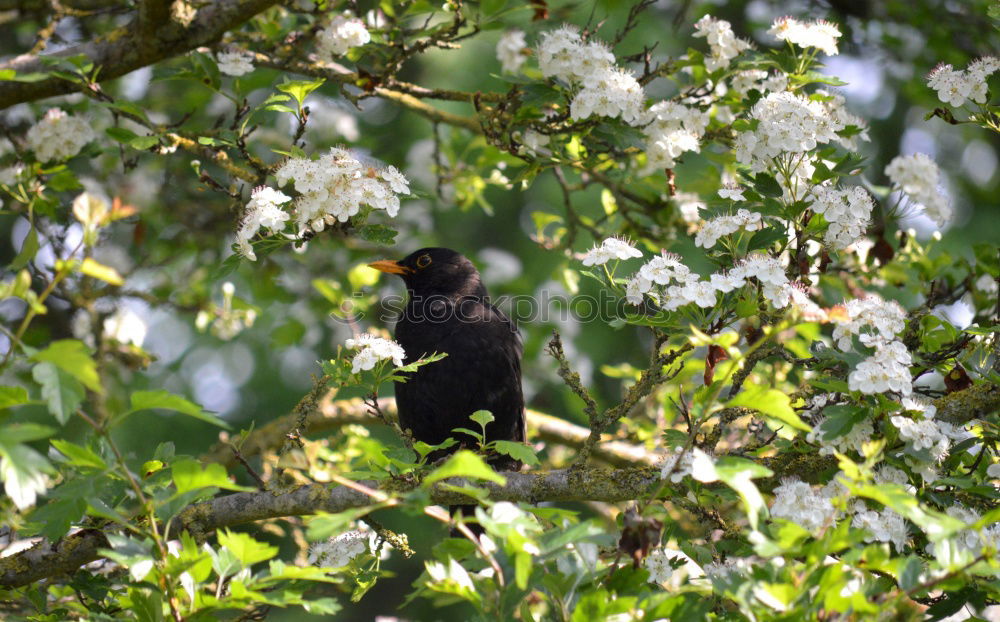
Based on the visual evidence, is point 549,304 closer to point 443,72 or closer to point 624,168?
point 443,72

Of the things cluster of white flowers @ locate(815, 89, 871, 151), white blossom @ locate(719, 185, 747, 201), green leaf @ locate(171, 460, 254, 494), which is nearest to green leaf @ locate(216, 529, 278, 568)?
green leaf @ locate(171, 460, 254, 494)

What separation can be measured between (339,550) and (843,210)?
5.86ft

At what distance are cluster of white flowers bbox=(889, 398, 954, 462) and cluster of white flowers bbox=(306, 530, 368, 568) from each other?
62.2 inches

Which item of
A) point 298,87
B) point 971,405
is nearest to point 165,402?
point 298,87

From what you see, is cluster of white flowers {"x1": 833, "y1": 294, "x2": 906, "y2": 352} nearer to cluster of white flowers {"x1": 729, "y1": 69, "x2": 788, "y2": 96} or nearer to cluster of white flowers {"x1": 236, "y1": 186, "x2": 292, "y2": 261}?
cluster of white flowers {"x1": 729, "y1": 69, "x2": 788, "y2": 96}

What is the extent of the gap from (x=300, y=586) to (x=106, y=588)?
0.84 m

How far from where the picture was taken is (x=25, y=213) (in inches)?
154

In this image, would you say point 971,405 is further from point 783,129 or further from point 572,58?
point 572,58

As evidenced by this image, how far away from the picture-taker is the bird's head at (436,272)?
15.1ft

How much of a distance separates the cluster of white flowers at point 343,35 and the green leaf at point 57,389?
1941 millimetres

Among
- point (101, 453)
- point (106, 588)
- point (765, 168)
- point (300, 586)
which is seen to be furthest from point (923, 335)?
point (106, 588)

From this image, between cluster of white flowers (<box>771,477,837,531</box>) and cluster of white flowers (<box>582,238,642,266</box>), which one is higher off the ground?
cluster of white flowers (<box>582,238,642,266</box>)

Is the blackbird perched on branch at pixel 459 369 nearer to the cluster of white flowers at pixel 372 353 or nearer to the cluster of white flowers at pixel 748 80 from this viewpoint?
the cluster of white flowers at pixel 372 353

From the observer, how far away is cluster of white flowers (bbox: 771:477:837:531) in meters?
2.09
